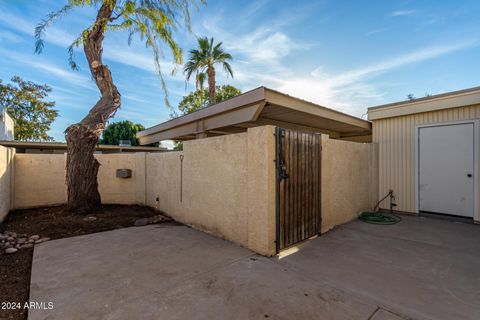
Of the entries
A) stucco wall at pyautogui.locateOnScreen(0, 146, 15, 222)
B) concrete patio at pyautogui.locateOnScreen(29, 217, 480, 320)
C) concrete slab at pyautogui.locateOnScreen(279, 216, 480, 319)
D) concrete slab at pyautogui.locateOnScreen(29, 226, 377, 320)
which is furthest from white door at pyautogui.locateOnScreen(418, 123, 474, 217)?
stucco wall at pyautogui.locateOnScreen(0, 146, 15, 222)

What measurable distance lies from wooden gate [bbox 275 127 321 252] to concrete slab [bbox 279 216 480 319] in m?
0.28

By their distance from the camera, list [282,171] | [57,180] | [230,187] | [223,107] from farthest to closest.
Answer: [57,180], [223,107], [230,187], [282,171]

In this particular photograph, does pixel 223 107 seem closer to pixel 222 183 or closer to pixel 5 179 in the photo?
Result: pixel 222 183

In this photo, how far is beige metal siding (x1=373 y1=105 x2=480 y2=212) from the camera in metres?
5.62

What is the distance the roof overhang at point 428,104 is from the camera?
16.0ft

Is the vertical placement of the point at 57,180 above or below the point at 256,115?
below

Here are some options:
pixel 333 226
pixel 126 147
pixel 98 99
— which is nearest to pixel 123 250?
pixel 333 226

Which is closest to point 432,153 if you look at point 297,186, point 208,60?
point 297,186

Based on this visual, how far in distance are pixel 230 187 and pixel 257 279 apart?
1610 millimetres

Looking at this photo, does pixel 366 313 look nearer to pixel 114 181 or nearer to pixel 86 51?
pixel 114 181

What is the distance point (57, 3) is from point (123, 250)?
678 centimetres

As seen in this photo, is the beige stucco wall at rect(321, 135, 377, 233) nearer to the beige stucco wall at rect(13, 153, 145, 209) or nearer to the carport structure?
the carport structure

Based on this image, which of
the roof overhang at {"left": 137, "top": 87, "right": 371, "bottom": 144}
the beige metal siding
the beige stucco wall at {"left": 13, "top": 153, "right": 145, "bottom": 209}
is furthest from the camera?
the beige stucco wall at {"left": 13, "top": 153, "right": 145, "bottom": 209}

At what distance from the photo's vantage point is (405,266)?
2883 millimetres
